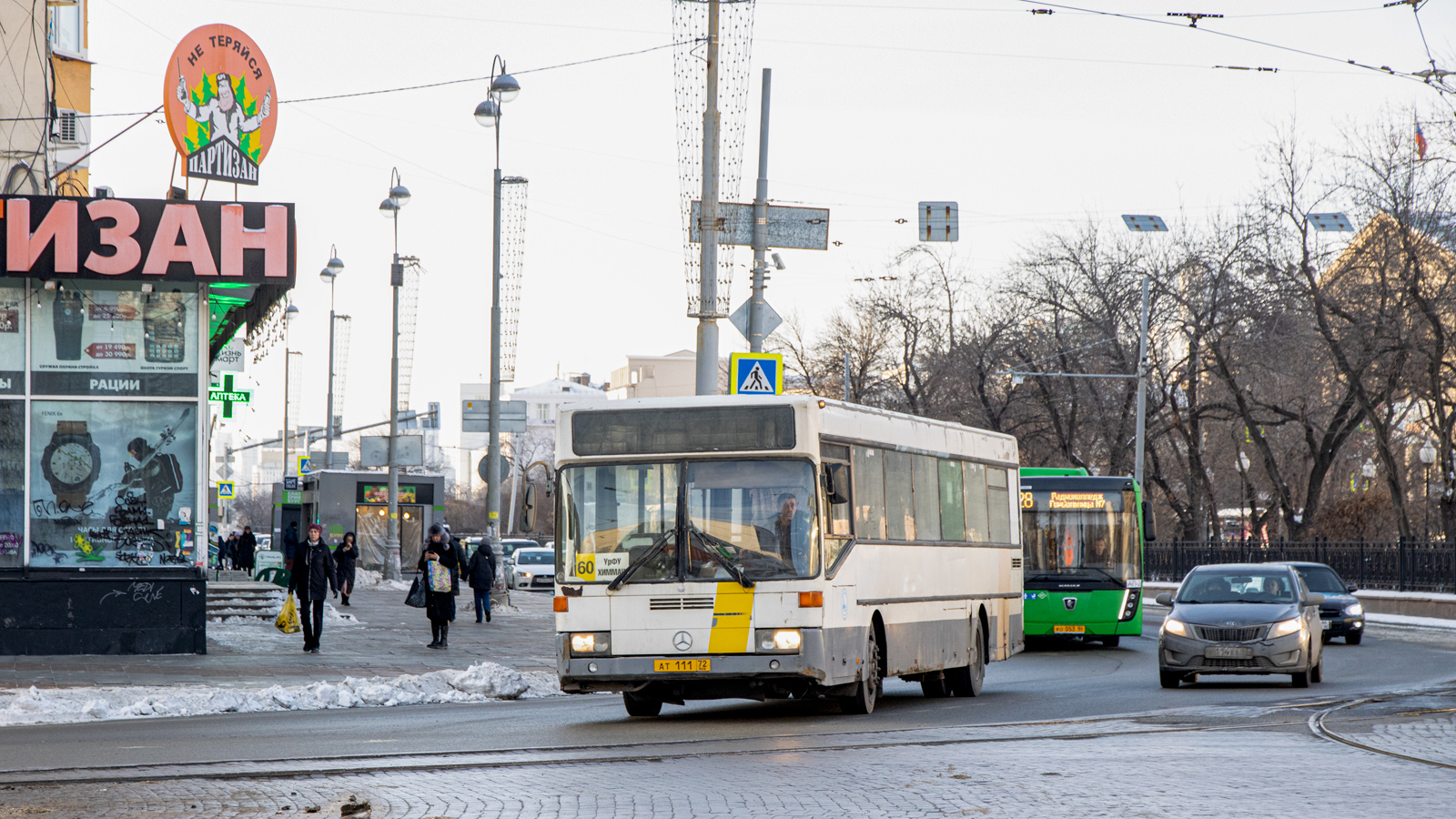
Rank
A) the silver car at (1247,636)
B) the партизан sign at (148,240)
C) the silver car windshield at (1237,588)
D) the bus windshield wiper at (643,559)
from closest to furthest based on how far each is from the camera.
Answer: the bus windshield wiper at (643,559)
the silver car at (1247,636)
the silver car windshield at (1237,588)
the партизан sign at (148,240)

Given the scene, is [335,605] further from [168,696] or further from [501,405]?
[168,696]

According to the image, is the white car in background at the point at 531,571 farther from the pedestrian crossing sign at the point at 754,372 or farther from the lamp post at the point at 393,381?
the pedestrian crossing sign at the point at 754,372

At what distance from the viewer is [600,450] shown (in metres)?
13.6

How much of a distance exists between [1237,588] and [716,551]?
7.81 m

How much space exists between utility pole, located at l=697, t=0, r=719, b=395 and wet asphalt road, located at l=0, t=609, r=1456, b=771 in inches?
164

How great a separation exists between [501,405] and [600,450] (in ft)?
74.4

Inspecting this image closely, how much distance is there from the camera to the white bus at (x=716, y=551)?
42.9 ft

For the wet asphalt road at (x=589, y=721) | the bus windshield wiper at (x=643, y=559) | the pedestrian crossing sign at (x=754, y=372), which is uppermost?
the pedestrian crossing sign at (x=754, y=372)

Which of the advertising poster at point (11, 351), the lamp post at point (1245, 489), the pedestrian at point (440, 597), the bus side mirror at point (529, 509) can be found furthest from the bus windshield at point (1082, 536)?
the lamp post at point (1245, 489)

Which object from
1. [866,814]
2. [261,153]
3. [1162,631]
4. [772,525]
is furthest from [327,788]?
[261,153]

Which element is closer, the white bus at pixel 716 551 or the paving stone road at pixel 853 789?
the paving stone road at pixel 853 789

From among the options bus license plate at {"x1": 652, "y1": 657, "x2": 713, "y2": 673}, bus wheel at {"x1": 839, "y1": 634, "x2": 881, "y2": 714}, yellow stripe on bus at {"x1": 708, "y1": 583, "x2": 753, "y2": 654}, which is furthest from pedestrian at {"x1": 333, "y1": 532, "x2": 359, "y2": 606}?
yellow stripe on bus at {"x1": 708, "y1": 583, "x2": 753, "y2": 654}

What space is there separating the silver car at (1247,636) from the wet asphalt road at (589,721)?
27 centimetres

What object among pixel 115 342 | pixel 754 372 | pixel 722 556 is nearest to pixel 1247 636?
pixel 754 372
